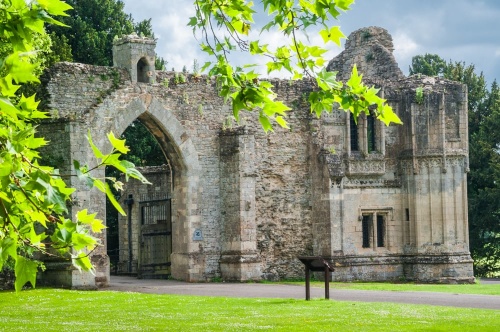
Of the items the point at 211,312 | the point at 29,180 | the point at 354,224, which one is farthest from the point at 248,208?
the point at 29,180

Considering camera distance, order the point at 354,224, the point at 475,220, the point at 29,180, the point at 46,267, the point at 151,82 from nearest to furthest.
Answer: the point at 29,180 < the point at 46,267 < the point at 151,82 < the point at 354,224 < the point at 475,220

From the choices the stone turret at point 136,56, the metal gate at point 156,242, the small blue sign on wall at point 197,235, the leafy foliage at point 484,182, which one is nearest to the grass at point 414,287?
the small blue sign on wall at point 197,235

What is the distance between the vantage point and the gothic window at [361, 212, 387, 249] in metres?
34.6

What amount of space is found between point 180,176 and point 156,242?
3086 millimetres

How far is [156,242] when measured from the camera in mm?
34094

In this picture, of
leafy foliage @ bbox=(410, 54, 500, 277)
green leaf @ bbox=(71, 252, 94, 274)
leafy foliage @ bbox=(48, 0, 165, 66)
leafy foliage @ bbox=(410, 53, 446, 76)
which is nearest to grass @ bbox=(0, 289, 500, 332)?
green leaf @ bbox=(71, 252, 94, 274)

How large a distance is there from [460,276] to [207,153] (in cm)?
931

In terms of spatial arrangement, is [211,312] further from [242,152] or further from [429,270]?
[429,270]

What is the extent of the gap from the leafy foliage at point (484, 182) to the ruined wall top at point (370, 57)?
406 inches

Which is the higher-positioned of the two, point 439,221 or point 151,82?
point 151,82

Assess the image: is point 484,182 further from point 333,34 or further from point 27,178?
point 27,178

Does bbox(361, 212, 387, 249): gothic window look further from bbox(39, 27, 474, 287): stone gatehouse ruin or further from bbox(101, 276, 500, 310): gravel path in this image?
bbox(101, 276, 500, 310): gravel path

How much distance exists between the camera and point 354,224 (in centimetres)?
3416

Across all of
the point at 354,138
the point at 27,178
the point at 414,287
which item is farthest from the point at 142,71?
the point at 27,178
